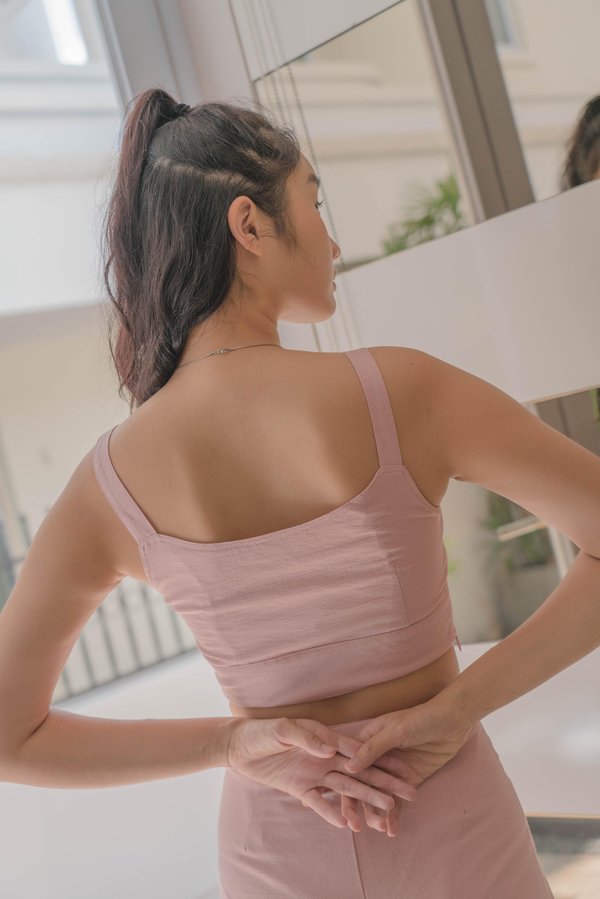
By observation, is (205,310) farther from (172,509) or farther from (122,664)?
(122,664)

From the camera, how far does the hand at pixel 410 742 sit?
105 centimetres

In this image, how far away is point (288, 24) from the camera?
2.70 m

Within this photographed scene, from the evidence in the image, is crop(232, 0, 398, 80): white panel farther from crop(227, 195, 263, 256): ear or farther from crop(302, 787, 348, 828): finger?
crop(302, 787, 348, 828): finger

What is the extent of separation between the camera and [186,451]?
108 centimetres

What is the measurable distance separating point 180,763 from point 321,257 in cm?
63

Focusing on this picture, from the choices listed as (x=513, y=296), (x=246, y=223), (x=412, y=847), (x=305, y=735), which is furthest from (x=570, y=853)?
(x=246, y=223)

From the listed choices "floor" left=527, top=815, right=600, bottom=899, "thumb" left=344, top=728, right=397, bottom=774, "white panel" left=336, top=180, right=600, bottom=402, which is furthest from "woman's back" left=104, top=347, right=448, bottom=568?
"floor" left=527, top=815, right=600, bottom=899

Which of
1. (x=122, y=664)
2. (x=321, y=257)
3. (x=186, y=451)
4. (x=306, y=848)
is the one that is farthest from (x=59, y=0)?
(x=306, y=848)

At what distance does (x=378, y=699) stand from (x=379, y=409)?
32cm

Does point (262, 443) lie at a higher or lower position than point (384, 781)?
higher

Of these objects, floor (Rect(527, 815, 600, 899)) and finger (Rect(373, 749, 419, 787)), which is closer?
finger (Rect(373, 749, 419, 787))

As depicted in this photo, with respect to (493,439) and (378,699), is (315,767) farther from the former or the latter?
(493,439)

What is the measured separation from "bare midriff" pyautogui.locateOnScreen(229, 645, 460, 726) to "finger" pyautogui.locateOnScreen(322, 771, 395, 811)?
7cm

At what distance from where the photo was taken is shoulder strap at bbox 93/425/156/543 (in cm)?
111
